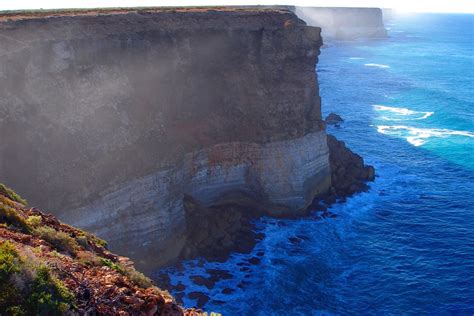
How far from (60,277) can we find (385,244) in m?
37.6

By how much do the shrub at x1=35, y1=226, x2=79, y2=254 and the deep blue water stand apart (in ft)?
72.4

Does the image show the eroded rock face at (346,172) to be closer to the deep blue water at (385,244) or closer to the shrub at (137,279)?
the deep blue water at (385,244)

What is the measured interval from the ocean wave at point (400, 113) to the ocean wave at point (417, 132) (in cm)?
568

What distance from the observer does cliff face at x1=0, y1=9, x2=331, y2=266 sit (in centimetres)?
3597

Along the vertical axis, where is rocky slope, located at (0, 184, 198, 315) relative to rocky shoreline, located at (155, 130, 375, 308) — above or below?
below

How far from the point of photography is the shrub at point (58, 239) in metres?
15.8

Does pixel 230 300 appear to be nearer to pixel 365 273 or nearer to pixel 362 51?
pixel 365 273

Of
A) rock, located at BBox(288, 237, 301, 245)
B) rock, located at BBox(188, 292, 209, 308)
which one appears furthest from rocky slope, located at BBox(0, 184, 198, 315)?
rock, located at BBox(288, 237, 301, 245)

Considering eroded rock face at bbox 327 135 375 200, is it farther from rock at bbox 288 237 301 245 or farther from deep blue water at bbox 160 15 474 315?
rock at bbox 288 237 301 245

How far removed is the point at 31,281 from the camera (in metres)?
12.3

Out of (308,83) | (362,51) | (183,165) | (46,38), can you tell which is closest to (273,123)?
(308,83)

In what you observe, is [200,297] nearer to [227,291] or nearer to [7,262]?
[227,291]

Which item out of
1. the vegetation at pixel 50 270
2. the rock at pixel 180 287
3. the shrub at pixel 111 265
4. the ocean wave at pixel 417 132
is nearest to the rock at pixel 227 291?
the rock at pixel 180 287

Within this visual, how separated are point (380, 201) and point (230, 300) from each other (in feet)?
80.4
